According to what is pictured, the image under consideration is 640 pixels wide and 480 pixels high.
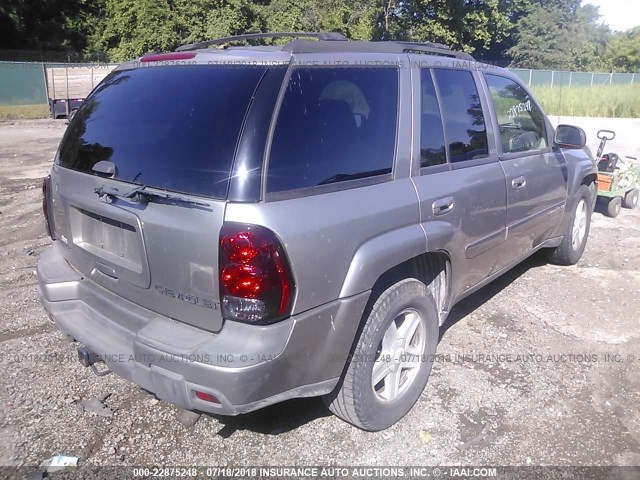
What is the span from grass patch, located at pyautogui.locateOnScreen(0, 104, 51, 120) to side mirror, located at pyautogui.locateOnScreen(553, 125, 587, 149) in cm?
2464

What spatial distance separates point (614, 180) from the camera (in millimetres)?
7285

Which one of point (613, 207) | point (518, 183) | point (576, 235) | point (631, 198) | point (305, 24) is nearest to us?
point (518, 183)

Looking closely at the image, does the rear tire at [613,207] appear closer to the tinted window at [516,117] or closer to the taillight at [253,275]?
the tinted window at [516,117]

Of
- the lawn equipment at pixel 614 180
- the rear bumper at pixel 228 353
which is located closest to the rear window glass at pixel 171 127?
the rear bumper at pixel 228 353

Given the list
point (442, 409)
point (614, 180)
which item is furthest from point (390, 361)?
point (614, 180)

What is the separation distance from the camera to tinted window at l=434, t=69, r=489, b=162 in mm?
3338

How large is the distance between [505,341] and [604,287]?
1772mm

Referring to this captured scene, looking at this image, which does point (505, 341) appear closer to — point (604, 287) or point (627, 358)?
point (627, 358)

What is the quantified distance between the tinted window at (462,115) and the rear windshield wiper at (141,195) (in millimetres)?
1749

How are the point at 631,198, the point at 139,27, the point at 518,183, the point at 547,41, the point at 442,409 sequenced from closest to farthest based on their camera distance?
the point at 442,409 → the point at 518,183 → the point at 631,198 → the point at 139,27 → the point at 547,41

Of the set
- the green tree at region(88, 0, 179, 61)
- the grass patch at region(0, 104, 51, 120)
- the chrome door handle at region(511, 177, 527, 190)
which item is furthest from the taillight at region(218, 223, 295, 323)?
the green tree at region(88, 0, 179, 61)

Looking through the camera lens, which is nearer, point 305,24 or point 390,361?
point 390,361

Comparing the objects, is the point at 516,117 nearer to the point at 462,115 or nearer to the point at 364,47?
the point at 462,115

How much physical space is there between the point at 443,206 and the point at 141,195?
166 cm
